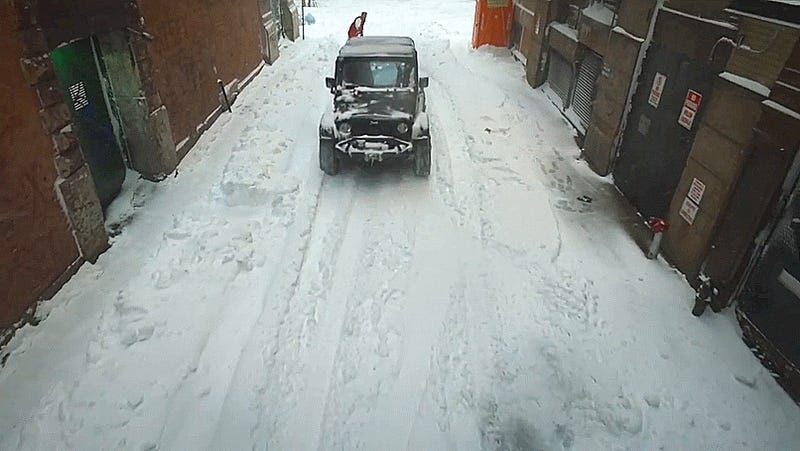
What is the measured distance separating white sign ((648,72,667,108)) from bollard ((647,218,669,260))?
1.97 metres

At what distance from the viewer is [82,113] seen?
6582 mm

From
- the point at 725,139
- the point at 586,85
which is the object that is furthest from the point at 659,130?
the point at 586,85

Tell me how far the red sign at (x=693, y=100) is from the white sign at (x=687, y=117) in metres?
0.04

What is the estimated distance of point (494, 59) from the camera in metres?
16.2

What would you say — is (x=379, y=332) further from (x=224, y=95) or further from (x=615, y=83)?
(x=224, y=95)

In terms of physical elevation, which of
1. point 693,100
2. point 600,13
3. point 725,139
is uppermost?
point 600,13

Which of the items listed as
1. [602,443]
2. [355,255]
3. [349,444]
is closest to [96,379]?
[349,444]

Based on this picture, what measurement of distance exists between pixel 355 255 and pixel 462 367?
2.29 metres

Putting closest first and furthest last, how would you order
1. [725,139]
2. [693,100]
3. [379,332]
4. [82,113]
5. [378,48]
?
[379,332] → [725,139] → [693,100] → [82,113] → [378,48]

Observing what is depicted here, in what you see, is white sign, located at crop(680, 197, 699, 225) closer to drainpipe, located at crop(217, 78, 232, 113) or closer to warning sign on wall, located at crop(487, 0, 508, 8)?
drainpipe, located at crop(217, 78, 232, 113)

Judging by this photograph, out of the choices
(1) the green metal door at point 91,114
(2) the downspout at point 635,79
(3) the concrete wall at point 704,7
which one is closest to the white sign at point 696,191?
(3) the concrete wall at point 704,7

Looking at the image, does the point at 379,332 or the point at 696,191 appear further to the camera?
the point at 696,191

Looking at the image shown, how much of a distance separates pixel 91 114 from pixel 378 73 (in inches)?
182

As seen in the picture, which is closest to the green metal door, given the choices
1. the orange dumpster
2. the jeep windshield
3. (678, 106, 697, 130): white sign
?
the jeep windshield
